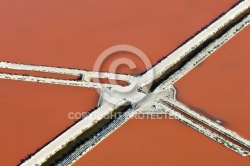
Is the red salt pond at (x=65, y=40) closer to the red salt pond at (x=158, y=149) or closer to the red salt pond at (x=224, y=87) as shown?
the red salt pond at (x=158, y=149)

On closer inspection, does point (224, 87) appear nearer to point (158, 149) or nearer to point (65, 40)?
point (158, 149)

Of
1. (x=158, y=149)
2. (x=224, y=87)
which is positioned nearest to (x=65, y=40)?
(x=158, y=149)

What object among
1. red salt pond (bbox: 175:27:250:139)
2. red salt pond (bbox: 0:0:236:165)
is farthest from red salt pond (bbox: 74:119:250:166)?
red salt pond (bbox: 175:27:250:139)

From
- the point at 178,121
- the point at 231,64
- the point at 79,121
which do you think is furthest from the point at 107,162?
the point at 231,64

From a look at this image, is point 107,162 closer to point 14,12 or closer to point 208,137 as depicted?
point 208,137

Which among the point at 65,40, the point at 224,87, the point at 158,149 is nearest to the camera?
the point at 158,149

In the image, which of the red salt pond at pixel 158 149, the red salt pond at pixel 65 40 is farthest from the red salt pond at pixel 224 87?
the red salt pond at pixel 65 40
